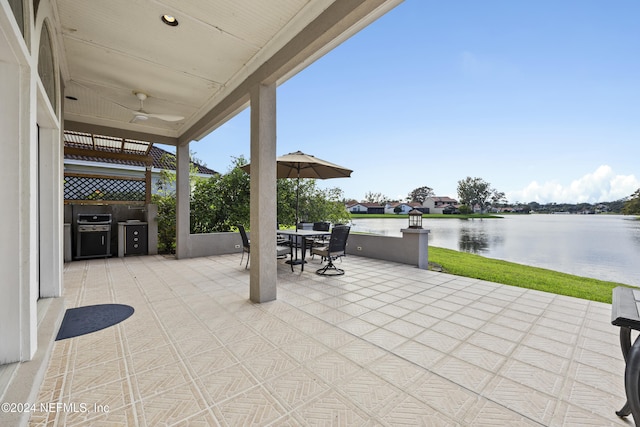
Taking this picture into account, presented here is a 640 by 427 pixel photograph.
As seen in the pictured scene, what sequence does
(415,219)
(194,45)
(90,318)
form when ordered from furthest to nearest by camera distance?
(415,219) → (194,45) → (90,318)

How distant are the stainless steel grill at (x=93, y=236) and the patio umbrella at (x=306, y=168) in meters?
3.95

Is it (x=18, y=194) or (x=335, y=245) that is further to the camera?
(x=335, y=245)

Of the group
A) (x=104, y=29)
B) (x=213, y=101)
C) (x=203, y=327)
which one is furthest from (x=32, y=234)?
(x=213, y=101)

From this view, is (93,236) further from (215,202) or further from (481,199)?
(481,199)

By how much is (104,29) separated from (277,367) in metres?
4.02

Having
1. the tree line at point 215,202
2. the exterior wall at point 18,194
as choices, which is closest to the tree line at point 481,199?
the tree line at point 215,202

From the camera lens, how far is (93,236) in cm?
646

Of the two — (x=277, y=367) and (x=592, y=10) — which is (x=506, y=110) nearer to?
(x=592, y=10)

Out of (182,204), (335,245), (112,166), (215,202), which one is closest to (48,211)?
(182,204)

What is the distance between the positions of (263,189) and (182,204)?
4.27 m

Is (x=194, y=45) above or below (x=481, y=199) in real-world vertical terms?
below

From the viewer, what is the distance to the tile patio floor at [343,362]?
63.6 inches

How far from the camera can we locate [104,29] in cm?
295

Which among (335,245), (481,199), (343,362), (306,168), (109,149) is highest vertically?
(481,199)
